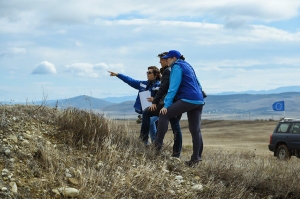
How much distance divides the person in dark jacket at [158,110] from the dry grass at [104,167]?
28 centimetres

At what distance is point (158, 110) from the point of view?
7.86m

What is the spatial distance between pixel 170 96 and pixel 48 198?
8.92 feet

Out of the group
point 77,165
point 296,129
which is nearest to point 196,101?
point 77,165

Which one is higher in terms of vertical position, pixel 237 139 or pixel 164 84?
pixel 164 84

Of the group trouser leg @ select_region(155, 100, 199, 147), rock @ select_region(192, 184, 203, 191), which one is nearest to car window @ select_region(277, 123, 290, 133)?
trouser leg @ select_region(155, 100, 199, 147)

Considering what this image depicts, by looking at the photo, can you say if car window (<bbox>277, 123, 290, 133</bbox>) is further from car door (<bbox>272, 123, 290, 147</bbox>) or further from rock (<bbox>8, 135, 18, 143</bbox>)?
rock (<bbox>8, 135, 18, 143</bbox>)

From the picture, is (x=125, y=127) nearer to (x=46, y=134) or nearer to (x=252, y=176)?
(x=46, y=134)

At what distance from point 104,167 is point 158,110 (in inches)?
74.3

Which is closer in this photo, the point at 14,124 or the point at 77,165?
the point at 77,165

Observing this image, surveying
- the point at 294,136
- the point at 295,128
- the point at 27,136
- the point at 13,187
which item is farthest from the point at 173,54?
the point at 295,128

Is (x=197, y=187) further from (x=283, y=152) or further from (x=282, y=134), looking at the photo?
(x=282, y=134)

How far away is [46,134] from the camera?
7172 mm

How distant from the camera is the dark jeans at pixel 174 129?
7910 mm

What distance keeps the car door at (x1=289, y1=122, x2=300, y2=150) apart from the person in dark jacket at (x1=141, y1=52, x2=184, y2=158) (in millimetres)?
9586
